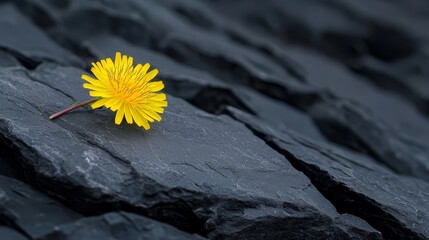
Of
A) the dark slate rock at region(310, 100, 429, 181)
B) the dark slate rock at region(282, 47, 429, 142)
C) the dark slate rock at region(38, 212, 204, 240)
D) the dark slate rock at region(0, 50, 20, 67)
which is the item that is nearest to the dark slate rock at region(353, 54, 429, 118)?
the dark slate rock at region(282, 47, 429, 142)

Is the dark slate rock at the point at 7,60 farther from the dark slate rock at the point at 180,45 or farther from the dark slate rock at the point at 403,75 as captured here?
the dark slate rock at the point at 403,75

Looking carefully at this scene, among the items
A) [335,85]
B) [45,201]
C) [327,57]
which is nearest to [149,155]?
[45,201]

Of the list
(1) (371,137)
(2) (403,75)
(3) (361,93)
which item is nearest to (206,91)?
(1) (371,137)

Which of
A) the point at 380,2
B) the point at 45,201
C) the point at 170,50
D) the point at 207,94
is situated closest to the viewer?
the point at 45,201

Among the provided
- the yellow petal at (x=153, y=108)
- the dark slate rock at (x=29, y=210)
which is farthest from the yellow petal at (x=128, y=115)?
the dark slate rock at (x=29, y=210)

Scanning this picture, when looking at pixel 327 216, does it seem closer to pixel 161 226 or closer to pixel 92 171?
pixel 161 226
